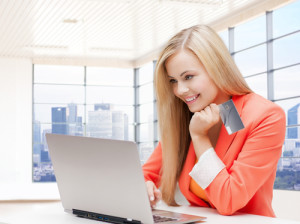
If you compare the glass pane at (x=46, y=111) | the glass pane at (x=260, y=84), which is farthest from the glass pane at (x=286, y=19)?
the glass pane at (x=46, y=111)

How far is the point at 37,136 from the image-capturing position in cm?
1366

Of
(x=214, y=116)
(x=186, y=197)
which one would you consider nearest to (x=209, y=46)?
(x=214, y=116)

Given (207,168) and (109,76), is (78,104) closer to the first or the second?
(109,76)

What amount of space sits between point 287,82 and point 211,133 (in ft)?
23.3

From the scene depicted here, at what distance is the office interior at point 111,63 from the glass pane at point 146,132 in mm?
31

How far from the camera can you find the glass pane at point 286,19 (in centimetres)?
868

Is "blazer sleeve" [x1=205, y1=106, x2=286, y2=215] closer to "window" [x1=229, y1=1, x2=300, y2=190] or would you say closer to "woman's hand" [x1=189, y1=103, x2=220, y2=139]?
"woman's hand" [x1=189, y1=103, x2=220, y2=139]

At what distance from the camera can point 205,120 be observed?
169cm

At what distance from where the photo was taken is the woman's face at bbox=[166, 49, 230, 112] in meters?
1.75

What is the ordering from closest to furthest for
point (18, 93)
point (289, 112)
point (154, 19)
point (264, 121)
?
point (264, 121), point (289, 112), point (154, 19), point (18, 93)

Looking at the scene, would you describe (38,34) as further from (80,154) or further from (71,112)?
(80,154)

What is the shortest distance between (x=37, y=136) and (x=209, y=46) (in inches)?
493

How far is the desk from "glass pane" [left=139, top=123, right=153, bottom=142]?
1201cm

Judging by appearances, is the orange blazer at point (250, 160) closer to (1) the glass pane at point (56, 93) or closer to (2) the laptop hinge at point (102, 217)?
(2) the laptop hinge at point (102, 217)
